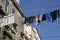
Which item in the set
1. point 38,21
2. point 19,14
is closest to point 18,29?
point 19,14

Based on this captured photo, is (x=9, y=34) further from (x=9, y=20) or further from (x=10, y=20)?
(x=10, y=20)

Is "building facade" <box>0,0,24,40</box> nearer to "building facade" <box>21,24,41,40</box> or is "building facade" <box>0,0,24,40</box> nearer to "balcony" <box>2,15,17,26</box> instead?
"balcony" <box>2,15,17,26</box>

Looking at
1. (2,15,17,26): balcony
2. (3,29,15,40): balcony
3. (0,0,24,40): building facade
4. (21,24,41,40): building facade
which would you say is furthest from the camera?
(21,24,41,40): building facade

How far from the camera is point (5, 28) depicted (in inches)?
1410

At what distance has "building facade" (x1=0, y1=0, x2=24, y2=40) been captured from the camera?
3167 centimetres

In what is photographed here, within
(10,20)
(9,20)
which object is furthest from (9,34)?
(10,20)

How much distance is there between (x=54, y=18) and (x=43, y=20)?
1707 millimetres

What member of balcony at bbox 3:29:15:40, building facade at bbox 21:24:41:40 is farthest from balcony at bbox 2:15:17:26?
building facade at bbox 21:24:41:40

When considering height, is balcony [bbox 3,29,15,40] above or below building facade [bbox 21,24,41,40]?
above

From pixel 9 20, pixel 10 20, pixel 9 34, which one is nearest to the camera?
pixel 10 20

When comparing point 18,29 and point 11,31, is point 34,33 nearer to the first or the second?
point 18,29

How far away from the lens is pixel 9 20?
29.8 metres

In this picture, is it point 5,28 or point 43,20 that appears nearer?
point 43,20

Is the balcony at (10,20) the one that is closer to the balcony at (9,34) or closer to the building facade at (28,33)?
the balcony at (9,34)
